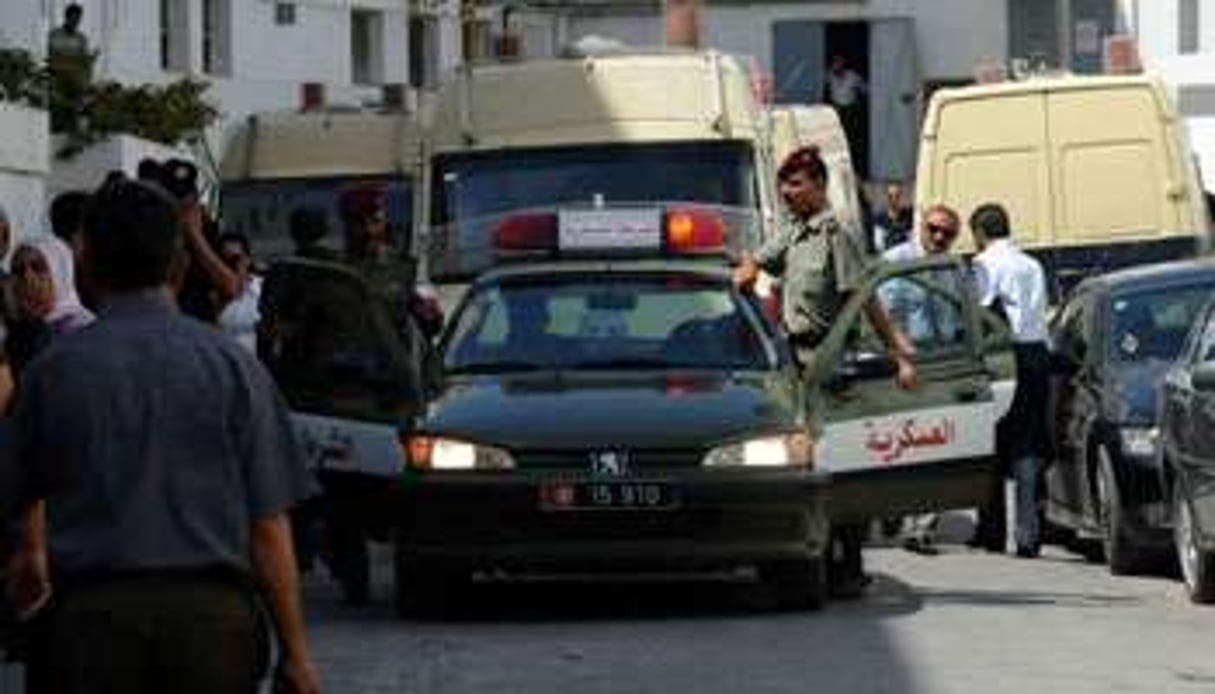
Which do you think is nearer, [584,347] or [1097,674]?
[1097,674]

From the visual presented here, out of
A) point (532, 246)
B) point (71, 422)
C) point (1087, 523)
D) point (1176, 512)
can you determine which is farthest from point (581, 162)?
point (71, 422)

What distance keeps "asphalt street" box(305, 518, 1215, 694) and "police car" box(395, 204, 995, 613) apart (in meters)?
0.35

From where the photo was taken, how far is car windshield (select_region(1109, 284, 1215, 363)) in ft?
54.9

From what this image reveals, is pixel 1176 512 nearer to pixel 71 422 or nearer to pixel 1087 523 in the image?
pixel 1087 523

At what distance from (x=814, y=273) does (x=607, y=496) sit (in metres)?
2.09

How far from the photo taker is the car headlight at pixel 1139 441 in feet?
51.2

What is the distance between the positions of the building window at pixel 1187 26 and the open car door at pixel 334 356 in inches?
1153

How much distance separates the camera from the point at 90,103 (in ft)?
82.4

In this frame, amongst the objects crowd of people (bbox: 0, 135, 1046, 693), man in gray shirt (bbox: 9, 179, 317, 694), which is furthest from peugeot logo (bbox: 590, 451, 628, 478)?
man in gray shirt (bbox: 9, 179, 317, 694)

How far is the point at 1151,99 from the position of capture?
76.5 ft

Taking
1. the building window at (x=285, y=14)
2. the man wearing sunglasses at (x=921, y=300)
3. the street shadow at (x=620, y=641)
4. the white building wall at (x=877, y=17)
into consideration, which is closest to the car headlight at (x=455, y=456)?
the street shadow at (x=620, y=641)

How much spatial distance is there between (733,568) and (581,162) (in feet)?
19.4

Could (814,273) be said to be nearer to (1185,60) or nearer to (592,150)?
(592,150)

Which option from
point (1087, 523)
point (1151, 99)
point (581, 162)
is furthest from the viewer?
point (1151, 99)
